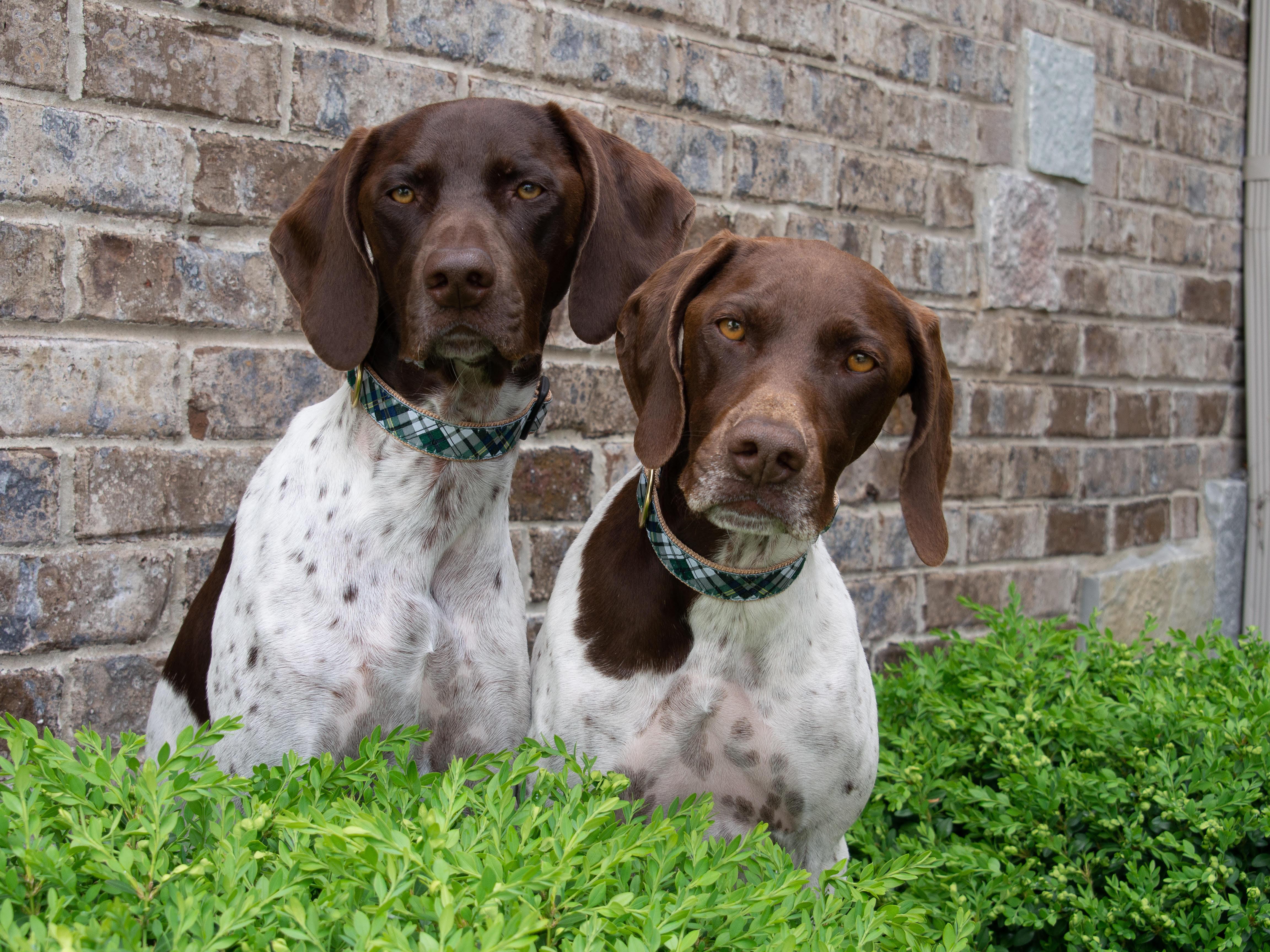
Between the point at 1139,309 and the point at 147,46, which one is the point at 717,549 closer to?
the point at 147,46

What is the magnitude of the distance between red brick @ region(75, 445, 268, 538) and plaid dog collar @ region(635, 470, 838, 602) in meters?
1.34

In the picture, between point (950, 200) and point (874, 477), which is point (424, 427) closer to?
point (874, 477)

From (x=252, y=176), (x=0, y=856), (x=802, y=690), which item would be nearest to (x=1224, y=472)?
(x=802, y=690)

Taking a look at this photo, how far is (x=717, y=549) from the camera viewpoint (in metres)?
2.22

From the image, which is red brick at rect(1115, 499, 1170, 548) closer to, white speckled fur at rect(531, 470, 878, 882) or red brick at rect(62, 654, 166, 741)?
white speckled fur at rect(531, 470, 878, 882)

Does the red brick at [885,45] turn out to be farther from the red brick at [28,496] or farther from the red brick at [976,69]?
the red brick at [28,496]

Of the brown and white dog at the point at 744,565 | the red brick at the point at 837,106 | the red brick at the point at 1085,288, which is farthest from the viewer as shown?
the red brick at the point at 1085,288

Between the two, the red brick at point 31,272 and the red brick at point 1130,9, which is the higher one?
the red brick at point 1130,9

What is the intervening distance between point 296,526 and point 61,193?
1116 millimetres

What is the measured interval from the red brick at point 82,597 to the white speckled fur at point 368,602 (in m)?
0.48

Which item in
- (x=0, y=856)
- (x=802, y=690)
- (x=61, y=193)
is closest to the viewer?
(x=0, y=856)

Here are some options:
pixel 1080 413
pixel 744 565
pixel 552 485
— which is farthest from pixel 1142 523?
pixel 744 565

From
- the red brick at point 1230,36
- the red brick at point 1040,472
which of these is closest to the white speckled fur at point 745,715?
the red brick at point 1040,472

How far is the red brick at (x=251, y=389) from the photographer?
2.91 meters
